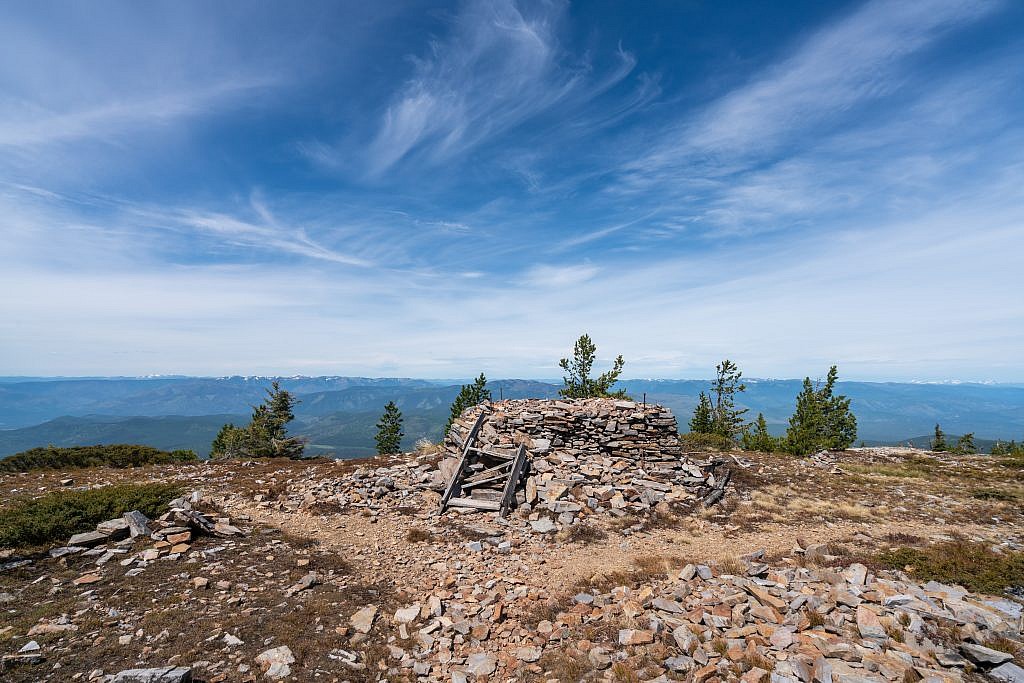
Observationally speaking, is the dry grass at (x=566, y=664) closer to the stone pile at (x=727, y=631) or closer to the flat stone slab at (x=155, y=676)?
the stone pile at (x=727, y=631)

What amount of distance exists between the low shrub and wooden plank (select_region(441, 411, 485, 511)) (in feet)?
45.7

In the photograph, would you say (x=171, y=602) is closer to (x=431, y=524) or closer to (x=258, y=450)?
(x=431, y=524)

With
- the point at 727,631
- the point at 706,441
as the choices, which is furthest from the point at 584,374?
the point at 727,631

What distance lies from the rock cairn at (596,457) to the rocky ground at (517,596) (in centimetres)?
69

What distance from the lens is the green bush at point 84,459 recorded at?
22109 millimetres

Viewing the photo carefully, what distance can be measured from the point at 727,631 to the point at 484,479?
12272mm

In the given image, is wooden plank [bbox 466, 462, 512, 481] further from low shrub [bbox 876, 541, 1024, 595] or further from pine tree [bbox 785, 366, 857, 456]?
pine tree [bbox 785, 366, 857, 456]

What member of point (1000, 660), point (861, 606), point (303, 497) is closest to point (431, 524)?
point (303, 497)

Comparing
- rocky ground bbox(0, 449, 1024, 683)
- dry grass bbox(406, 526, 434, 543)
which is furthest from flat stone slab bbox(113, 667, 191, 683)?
dry grass bbox(406, 526, 434, 543)

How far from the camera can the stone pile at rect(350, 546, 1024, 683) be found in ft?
21.6

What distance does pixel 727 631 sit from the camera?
25.6 feet

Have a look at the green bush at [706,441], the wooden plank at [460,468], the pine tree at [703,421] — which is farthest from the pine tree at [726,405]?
the wooden plank at [460,468]

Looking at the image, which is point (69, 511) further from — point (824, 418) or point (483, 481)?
point (824, 418)

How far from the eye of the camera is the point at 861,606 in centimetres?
779
